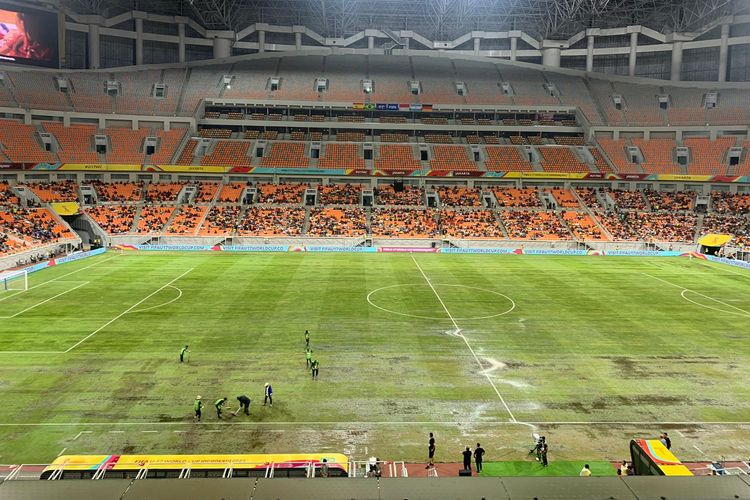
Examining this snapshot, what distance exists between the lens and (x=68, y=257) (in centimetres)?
5584

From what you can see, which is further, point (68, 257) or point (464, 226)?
point (464, 226)

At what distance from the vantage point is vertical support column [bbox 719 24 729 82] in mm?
82831

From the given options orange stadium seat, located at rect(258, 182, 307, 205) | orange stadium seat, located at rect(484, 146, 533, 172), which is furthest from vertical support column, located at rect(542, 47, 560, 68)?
orange stadium seat, located at rect(258, 182, 307, 205)

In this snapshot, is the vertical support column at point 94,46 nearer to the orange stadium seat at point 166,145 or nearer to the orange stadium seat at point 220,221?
the orange stadium seat at point 166,145

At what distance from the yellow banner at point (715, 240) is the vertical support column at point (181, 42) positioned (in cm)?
8260

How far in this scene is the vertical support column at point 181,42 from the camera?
9169cm

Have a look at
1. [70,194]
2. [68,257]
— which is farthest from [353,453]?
[70,194]

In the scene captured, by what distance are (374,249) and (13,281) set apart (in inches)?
1435

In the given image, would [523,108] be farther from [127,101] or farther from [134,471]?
[134,471]

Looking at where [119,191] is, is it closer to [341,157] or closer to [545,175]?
[341,157]

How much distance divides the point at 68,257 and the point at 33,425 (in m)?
40.7

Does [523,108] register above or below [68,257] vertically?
above

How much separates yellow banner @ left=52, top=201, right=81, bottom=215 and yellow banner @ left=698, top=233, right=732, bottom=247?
7560 centimetres

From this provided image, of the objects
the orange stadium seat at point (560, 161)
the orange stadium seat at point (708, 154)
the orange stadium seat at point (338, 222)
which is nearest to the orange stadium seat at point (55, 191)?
the orange stadium seat at point (338, 222)
